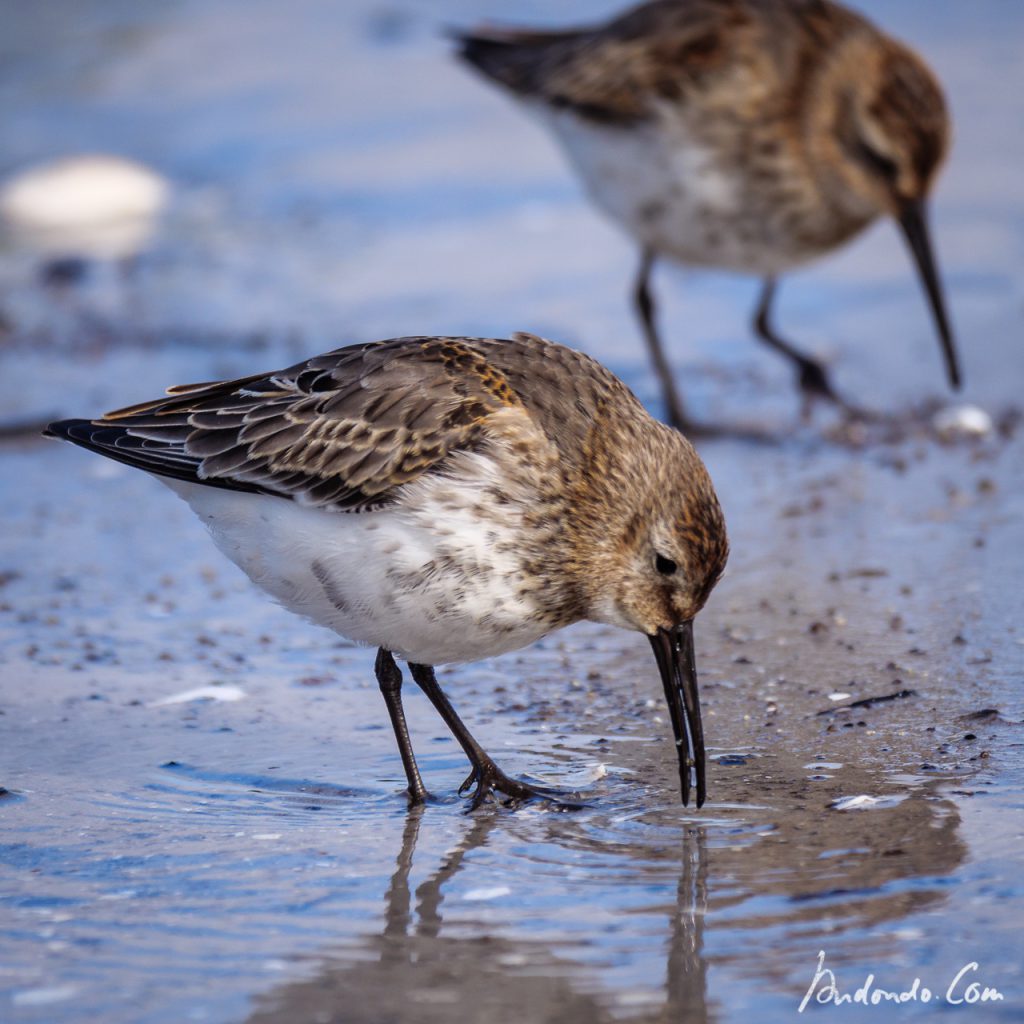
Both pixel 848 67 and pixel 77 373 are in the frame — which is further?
pixel 77 373

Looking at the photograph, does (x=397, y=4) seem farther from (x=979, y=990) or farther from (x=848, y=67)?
(x=979, y=990)

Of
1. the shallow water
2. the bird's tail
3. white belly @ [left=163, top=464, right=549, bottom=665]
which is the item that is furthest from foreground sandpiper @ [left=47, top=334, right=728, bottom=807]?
the bird's tail

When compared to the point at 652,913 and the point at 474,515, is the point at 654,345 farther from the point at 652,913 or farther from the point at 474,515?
the point at 652,913

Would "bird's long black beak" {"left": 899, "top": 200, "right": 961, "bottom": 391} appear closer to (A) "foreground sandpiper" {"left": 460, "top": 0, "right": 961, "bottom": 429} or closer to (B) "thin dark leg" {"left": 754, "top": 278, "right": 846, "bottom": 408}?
(A) "foreground sandpiper" {"left": 460, "top": 0, "right": 961, "bottom": 429}

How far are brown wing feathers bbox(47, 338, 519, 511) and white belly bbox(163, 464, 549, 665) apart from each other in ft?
0.33

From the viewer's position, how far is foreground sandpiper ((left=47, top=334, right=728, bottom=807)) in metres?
5.05

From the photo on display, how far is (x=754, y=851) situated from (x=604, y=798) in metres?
0.61

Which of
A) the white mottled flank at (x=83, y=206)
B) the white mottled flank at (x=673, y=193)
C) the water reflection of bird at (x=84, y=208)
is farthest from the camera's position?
the white mottled flank at (x=83, y=206)

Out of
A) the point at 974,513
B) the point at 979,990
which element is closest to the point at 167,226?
the point at 974,513

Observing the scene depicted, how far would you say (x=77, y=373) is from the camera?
1000 centimetres

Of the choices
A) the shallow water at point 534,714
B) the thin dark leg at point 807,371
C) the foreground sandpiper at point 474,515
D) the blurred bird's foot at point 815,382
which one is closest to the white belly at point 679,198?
the thin dark leg at point 807,371

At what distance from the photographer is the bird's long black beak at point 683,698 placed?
4875 mm

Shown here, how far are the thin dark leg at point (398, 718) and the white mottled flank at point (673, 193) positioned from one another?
4.47 m

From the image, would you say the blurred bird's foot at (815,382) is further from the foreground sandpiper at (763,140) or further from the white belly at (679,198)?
the white belly at (679,198)
